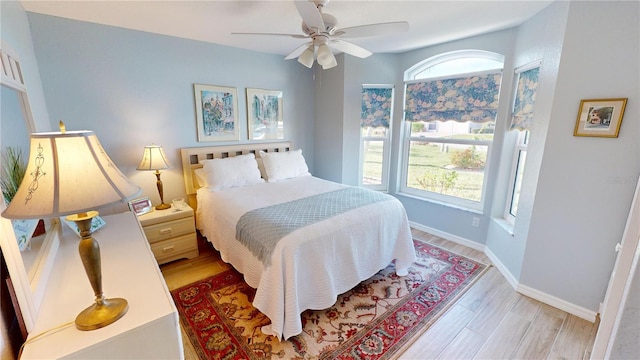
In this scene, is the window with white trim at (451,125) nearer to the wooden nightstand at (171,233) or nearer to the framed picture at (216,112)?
the framed picture at (216,112)

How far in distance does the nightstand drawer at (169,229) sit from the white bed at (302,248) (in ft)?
0.54

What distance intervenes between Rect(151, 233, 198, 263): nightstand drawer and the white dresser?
1.11 m

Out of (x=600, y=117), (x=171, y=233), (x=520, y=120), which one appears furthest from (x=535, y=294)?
(x=171, y=233)

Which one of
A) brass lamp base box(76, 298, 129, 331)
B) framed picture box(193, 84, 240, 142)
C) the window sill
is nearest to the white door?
brass lamp base box(76, 298, 129, 331)

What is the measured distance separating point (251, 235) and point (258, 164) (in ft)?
5.77

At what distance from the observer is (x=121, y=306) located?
106cm

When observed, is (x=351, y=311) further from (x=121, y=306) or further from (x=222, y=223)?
(x=121, y=306)

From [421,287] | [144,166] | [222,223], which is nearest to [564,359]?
[421,287]

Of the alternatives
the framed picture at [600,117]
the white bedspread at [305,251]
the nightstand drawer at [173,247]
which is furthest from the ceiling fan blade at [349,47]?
the nightstand drawer at [173,247]

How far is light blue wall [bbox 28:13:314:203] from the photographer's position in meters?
2.36

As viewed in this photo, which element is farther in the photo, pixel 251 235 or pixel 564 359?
pixel 251 235

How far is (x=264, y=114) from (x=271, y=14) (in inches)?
61.7

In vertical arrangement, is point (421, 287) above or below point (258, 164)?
below

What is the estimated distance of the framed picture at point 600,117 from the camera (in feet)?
5.78
